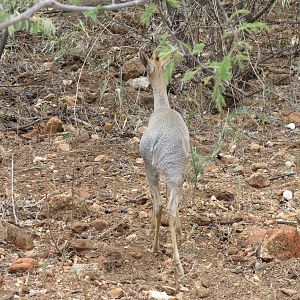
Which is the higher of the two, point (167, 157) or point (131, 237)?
point (167, 157)

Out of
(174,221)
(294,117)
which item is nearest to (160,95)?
(174,221)

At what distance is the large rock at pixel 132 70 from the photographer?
23.2 ft

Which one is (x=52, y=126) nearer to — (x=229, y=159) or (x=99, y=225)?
(x=229, y=159)

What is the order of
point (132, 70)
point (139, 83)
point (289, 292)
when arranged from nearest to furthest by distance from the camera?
point (289, 292) < point (139, 83) < point (132, 70)

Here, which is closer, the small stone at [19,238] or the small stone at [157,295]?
the small stone at [157,295]

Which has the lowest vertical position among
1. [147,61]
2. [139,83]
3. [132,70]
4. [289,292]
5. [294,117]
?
[289,292]

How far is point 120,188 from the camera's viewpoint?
5.13 metres

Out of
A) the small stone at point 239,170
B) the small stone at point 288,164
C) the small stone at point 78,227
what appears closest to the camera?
the small stone at point 78,227

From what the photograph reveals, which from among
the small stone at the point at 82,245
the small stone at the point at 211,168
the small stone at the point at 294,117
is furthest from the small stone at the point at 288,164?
the small stone at the point at 82,245

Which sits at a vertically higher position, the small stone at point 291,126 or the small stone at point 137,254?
the small stone at point 291,126

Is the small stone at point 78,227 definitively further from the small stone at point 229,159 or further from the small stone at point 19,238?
the small stone at point 229,159

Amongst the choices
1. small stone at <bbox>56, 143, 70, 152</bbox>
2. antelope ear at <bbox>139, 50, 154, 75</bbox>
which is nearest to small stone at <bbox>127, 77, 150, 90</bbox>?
small stone at <bbox>56, 143, 70, 152</bbox>

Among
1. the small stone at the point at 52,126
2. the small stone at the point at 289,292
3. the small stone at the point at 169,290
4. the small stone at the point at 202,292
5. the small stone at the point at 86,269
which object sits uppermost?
the small stone at the point at 52,126

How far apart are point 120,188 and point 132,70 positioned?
216 cm
